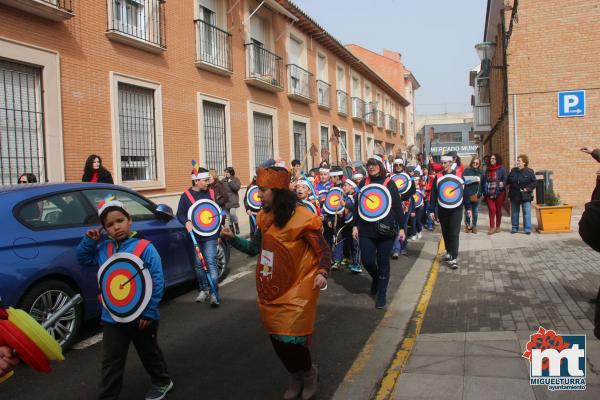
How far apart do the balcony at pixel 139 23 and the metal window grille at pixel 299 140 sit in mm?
9504

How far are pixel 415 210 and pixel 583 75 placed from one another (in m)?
7.47

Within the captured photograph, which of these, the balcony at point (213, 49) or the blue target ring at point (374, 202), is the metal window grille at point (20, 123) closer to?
the balcony at point (213, 49)

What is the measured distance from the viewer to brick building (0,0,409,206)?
9.66 meters

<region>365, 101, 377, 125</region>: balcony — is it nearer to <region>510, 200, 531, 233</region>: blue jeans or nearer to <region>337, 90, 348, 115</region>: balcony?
<region>337, 90, 348, 115</region>: balcony

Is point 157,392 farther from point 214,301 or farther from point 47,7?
point 47,7

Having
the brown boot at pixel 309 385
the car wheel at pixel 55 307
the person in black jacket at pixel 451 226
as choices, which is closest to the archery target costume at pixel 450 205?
the person in black jacket at pixel 451 226

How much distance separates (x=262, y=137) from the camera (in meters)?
18.9

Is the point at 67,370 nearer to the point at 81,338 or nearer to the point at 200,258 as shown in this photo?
the point at 81,338

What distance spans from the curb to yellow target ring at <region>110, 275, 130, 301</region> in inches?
66.2

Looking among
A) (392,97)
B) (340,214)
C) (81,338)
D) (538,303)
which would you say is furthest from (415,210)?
(392,97)

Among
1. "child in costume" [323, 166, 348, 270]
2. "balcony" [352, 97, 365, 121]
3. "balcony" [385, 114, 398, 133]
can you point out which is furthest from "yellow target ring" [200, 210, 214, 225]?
"balcony" [385, 114, 398, 133]

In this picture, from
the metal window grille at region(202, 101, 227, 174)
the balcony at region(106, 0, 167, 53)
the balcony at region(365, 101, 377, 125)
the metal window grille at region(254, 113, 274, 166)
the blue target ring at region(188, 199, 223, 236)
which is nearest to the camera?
the blue target ring at region(188, 199, 223, 236)

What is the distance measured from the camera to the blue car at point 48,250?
4.42 meters

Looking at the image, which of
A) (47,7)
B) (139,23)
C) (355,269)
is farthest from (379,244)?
(139,23)
